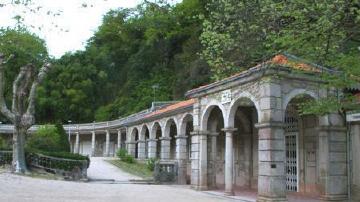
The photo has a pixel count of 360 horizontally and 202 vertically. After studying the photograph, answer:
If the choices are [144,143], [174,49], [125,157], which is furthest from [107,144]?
[125,157]

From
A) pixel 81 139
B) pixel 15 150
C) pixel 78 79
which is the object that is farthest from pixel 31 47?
pixel 15 150

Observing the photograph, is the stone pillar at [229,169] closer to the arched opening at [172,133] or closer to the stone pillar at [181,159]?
the stone pillar at [181,159]

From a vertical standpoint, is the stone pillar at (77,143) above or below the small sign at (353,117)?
below

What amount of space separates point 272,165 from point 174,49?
46991 mm

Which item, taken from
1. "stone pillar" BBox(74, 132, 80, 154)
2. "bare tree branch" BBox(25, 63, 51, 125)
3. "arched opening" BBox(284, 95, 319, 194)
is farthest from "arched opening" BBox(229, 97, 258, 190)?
"stone pillar" BBox(74, 132, 80, 154)

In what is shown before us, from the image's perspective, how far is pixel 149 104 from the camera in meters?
57.0

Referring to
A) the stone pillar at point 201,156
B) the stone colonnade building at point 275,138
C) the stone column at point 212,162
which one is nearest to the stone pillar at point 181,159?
the stone colonnade building at point 275,138

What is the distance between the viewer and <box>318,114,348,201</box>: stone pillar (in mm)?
15312

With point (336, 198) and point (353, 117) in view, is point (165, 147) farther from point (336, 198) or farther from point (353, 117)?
point (353, 117)

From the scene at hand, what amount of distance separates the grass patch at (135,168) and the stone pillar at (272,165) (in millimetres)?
12603

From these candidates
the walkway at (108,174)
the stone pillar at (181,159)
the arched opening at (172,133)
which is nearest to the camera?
the stone pillar at (181,159)

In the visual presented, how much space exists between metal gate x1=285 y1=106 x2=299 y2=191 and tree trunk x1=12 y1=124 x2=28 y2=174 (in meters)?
12.8

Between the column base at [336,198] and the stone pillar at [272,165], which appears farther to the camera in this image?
the column base at [336,198]

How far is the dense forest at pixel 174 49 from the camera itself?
29.4ft
